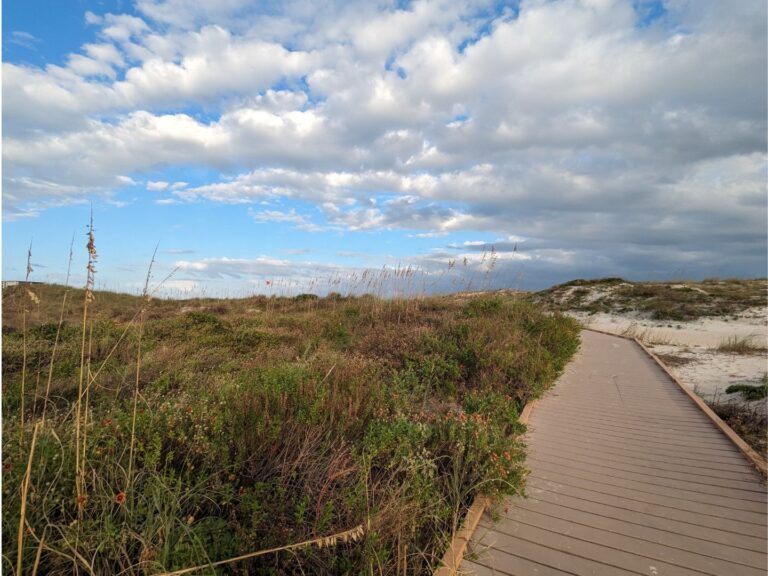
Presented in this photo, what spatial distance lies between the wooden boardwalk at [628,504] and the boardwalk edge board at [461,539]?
0.06m

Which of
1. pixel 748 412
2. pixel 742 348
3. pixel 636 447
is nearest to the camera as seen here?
pixel 636 447

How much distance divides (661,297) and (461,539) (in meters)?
23.1

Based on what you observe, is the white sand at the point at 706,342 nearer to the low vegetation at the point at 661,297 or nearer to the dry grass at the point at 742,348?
the dry grass at the point at 742,348

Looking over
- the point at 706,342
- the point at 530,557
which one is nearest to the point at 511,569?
the point at 530,557

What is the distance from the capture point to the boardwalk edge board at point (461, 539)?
9.73ft

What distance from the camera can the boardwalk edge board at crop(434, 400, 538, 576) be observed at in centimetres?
297

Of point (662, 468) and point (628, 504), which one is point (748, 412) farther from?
point (628, 504)

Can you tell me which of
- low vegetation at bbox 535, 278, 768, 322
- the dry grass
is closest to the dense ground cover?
the dry grass

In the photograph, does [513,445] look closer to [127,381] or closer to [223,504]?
[223,504]

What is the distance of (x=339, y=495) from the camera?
10.1ft

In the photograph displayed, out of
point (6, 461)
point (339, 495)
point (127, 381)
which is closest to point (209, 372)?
point (127, 381)

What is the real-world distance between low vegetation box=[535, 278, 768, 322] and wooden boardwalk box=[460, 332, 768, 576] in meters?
15.9

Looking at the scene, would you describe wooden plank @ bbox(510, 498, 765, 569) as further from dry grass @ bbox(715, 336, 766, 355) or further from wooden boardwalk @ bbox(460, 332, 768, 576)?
dry grass @ bbox(715, 336, 766, 355)

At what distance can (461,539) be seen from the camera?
333 cm
